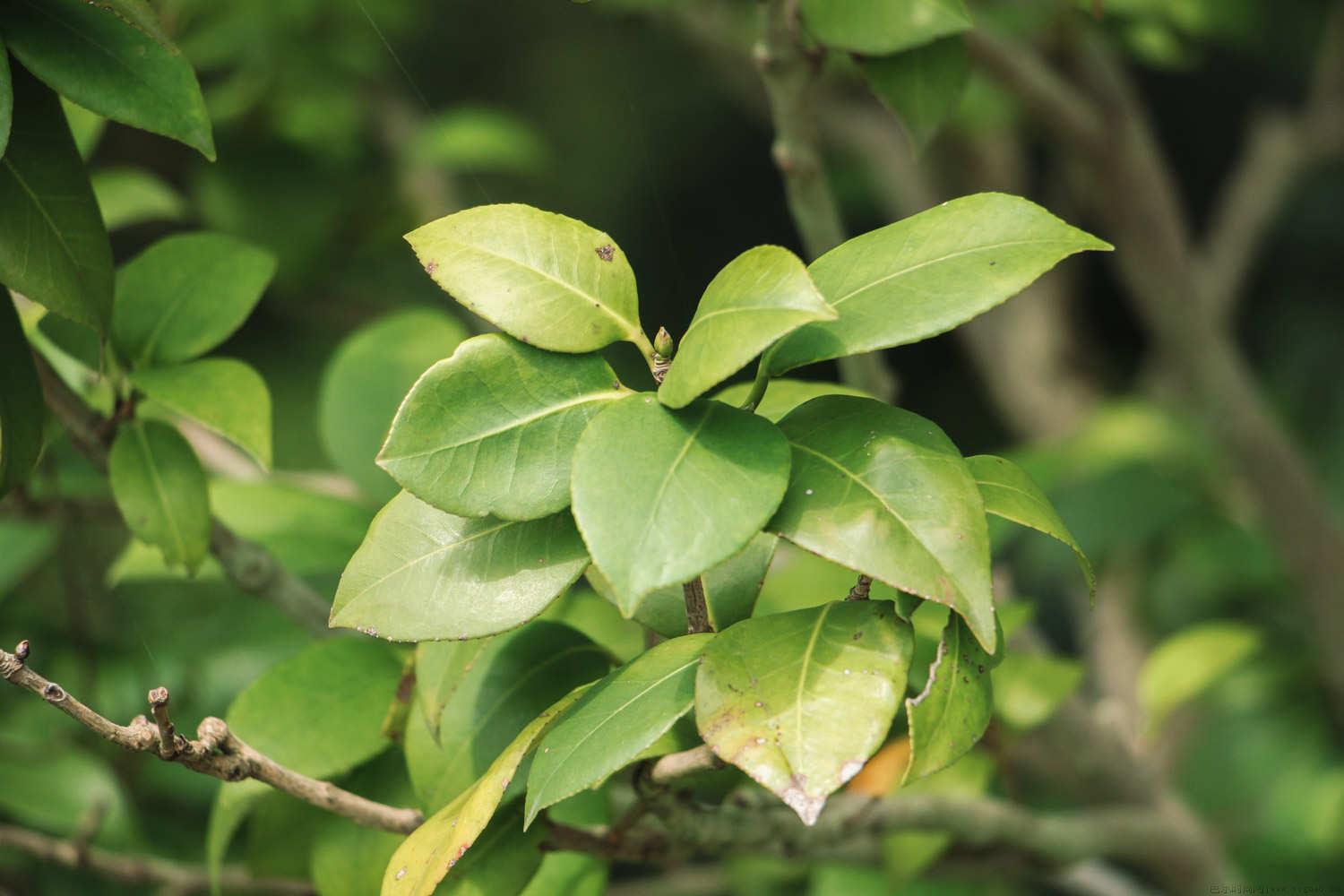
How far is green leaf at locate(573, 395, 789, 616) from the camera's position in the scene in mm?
356

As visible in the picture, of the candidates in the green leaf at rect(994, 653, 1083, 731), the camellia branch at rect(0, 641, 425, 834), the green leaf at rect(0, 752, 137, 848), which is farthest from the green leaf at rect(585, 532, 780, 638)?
the green leaf at rect(0, 752, 137, 848)

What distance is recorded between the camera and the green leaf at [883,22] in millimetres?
556

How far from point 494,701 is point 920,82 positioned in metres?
0.36

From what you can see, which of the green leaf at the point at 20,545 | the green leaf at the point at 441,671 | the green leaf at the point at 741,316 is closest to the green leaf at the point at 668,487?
the green leaf at the point at 741,316

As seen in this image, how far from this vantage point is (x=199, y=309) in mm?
600

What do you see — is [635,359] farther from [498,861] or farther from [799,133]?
[498,861]

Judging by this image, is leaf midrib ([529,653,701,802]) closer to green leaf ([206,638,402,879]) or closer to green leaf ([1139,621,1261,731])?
green leaf ([206,638,402,879])

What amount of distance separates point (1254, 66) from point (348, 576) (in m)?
2.23

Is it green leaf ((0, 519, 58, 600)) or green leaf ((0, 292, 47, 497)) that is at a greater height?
green leaf ((0, 292, 47, 497))

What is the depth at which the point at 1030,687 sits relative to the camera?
0.77 meters

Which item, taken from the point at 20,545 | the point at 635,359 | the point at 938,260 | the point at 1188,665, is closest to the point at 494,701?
the point at 938,260

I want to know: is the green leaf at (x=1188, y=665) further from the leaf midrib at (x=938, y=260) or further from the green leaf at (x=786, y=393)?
the leaf midrib at (x=938, y=260)

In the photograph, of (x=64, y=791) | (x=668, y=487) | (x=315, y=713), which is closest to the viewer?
(x=668, y=487)

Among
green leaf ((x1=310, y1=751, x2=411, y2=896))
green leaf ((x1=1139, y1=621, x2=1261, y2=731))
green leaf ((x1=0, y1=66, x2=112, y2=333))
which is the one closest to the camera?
green leaf ((x1=0, y1=66, x2=112, y2=333))
